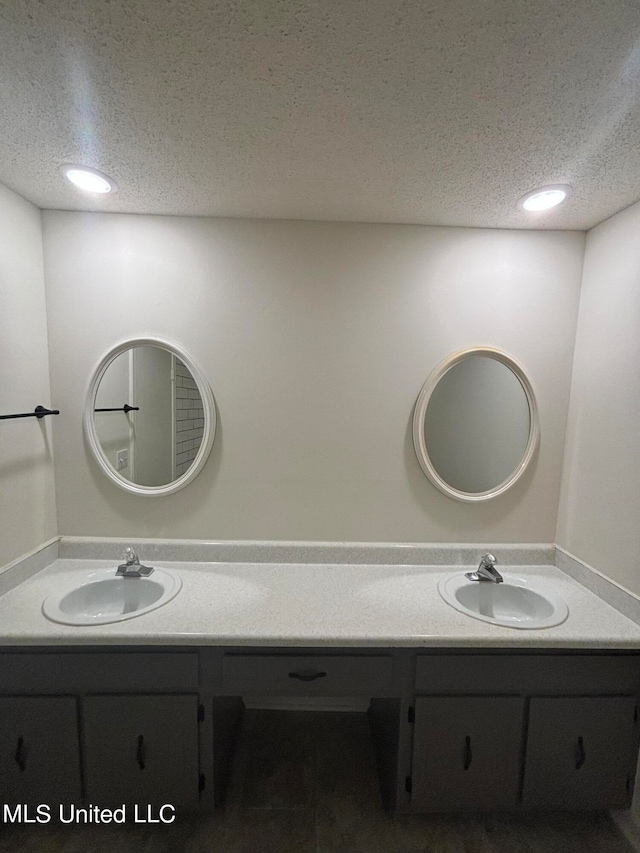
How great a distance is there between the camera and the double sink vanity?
1.17 meters

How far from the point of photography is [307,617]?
4.05 feet

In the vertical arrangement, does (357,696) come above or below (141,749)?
above

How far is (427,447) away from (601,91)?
1179mm

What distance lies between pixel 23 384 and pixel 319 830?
199 centimetres

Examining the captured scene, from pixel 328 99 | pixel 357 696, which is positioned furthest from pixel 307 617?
pixel 328 99

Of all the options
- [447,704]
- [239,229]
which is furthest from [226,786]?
[239,229]

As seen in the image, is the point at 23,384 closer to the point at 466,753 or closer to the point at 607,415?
the point at 466,753

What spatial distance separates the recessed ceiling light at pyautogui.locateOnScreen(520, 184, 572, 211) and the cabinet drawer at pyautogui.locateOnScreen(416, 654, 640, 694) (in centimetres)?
158

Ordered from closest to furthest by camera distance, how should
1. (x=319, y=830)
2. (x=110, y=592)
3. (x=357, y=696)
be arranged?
1. (x=357, y=696)
2. (x=319, y=830)
3. (x=110, y=592)

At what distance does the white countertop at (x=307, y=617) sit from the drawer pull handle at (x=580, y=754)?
383 mm

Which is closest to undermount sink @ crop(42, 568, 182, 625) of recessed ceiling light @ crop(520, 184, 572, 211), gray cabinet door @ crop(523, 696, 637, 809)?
gray cabinet door @ crop(523, 696, 637, 809)

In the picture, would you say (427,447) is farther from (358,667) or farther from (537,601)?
(358,667)

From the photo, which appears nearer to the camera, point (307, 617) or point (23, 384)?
point (307, 617)

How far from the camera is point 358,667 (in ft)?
3.94
